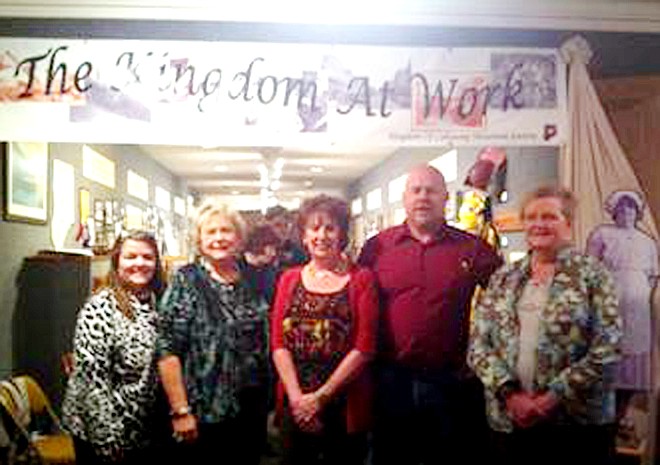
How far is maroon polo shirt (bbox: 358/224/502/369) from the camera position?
2.59m

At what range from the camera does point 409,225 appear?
8.75ft

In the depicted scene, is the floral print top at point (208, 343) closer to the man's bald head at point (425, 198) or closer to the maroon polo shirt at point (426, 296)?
the maroon polo shirt at point (426, 296)

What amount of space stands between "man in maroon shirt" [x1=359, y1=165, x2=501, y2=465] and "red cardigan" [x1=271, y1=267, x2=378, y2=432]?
6 cm

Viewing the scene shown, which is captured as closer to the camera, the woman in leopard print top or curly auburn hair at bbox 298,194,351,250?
the woman in leopard print top

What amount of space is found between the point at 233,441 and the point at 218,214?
78 centimetres

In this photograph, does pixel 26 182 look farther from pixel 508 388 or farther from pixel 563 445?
pixel 563 445

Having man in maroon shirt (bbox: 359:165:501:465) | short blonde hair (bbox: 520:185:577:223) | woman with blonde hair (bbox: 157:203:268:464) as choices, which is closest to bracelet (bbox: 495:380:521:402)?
man in maroon shirt (bbox: 359:165:501:465)

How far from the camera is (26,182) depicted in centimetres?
326

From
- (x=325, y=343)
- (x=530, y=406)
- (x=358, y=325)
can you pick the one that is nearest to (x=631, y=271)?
(x=530, y=406)

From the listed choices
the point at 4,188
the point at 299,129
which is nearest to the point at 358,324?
the point at 299,129

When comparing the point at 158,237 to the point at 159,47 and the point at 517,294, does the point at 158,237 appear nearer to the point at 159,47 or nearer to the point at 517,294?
the point at 159,47

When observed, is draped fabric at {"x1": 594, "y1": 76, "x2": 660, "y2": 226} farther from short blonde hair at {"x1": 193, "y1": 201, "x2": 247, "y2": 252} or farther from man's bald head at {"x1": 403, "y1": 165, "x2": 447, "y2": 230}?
short blonde hair at {"x1": 193, "y1": 201, "x2": 247, "y2": 252}

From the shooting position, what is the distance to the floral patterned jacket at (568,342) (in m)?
2.31

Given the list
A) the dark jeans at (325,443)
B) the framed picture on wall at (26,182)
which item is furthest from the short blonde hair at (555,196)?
the framed picture on wall at (26,182)
